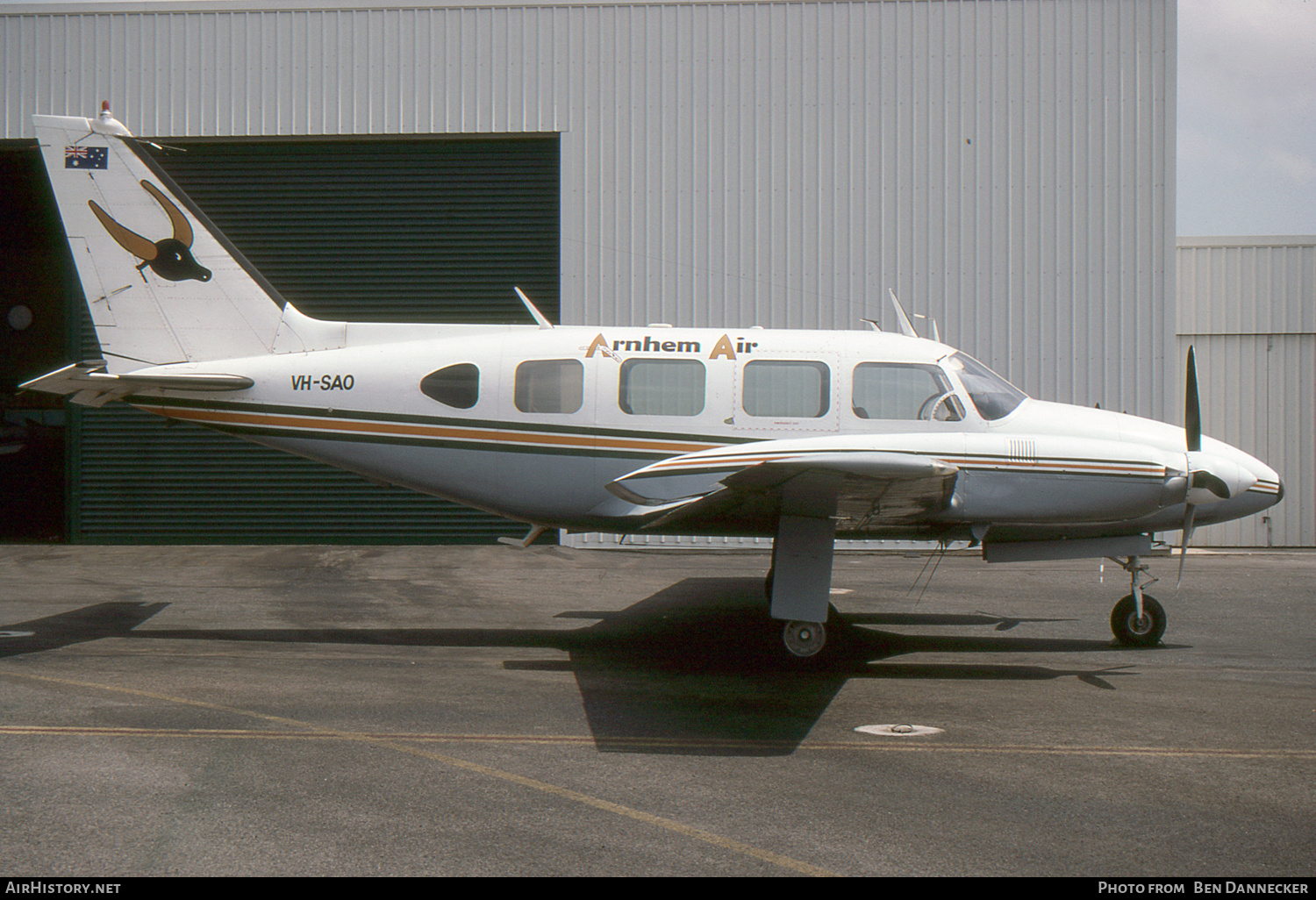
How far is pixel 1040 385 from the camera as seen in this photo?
15.7 meters

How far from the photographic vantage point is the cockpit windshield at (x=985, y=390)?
8711 mm

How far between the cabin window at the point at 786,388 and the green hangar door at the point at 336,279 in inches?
321

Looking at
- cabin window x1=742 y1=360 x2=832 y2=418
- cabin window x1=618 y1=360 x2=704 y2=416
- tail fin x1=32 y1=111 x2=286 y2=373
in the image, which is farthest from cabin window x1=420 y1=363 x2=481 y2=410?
cabin window x1=742 y1=360 x2=832 y2=418

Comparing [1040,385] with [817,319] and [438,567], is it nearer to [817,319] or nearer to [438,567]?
[817,319]

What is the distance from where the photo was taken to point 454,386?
9.13m

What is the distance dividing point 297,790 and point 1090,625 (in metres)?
8.20

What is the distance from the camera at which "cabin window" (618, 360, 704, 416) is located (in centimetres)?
891

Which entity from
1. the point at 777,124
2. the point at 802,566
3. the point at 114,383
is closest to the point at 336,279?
the point at 777,124

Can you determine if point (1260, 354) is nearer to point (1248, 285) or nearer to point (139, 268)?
point (1248, 285)

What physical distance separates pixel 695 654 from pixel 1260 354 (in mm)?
13375

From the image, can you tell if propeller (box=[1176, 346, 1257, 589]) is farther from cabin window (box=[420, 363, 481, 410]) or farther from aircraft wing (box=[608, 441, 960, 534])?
cabin window (box=[420, 363, 481, 410])

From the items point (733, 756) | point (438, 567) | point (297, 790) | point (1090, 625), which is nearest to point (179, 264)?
point (438, 567)

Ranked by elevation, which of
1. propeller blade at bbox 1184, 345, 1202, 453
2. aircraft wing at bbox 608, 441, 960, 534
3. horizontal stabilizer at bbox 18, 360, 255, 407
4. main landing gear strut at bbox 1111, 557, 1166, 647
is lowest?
main landing gear strut at bbox 1111, 557, 1166, 647

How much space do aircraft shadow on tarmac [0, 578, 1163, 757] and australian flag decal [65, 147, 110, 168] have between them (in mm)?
4642
